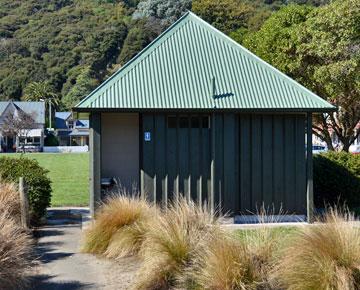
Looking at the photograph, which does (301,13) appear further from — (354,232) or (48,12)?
(48,12)

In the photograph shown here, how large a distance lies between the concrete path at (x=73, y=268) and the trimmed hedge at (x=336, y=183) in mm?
7085

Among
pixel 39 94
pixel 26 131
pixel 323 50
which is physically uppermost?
pixel 39 94

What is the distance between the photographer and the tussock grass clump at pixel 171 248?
7312 millimetres

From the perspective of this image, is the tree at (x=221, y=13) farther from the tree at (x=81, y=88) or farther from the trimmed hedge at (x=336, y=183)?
the tree at (x=81, y=88)

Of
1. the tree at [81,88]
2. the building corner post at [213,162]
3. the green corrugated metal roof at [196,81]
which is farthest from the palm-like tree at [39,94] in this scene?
the building corner post at [213,162]

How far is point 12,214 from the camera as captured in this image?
37.6 feet

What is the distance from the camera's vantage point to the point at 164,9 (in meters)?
132

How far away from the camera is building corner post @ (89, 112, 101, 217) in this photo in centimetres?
1250

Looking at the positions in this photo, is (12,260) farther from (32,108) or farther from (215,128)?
(32,108)

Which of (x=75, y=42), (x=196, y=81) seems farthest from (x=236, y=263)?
(x=75, y=42)

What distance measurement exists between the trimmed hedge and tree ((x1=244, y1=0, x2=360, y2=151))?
305 cm

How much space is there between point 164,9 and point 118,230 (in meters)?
127

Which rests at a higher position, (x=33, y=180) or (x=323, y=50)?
(x=323, y=50)

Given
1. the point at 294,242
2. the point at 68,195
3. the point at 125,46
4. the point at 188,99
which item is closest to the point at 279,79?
the point at 188,99
